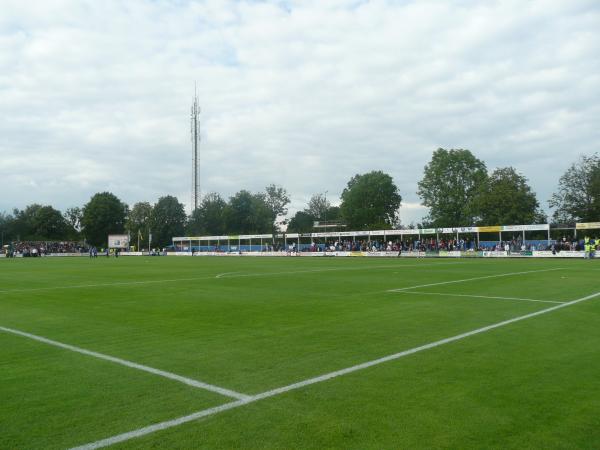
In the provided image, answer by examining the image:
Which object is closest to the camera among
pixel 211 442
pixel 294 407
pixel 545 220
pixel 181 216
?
pixel 211 442

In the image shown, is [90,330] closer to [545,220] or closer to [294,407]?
[294,407]

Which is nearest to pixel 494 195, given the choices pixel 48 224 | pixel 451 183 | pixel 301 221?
pixel 451 183

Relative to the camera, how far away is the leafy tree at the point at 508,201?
233 ft

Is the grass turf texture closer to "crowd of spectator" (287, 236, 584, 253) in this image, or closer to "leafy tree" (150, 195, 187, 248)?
"crowd of spectator" (287, 236, 584, 253)

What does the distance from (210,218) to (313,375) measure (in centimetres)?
12213

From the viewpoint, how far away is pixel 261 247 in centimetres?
7750

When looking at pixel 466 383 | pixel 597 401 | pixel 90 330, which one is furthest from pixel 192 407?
pixel 90 330

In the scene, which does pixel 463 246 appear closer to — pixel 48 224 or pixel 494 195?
pixel 494 195

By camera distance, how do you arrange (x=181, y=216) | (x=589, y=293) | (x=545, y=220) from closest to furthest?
1. (x=589, y=293)
2. (x=545, y=220)
3. (x=181, y=216)

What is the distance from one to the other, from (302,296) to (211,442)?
10618 mm

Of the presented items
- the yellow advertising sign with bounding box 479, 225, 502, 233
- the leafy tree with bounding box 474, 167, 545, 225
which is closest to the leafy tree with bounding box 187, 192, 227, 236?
the leafy tree with bounding box 474, 167, 545, 225

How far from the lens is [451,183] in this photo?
89.1 m

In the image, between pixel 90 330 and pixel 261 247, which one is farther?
pixel 261 247

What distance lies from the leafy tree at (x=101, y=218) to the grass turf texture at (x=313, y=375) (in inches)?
4475
